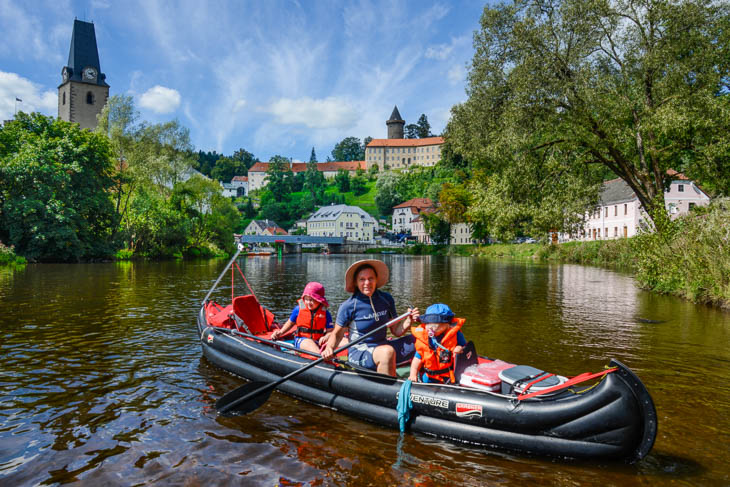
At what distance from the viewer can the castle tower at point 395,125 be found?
520 feet

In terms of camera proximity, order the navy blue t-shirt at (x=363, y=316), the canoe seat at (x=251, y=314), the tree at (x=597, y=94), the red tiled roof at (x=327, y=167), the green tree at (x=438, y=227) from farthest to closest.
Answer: the red tiled roof at (x=327, y=167) < the green tree at (x=438, y=227) < the tree at (x=597, y=94) < the canoe seat at (x=251, y=314) < the navy blue t-shirt at (x=363, y=316)

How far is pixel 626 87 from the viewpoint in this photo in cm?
1598

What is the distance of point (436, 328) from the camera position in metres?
5.16

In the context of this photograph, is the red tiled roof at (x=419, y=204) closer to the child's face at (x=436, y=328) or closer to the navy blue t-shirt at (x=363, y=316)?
the navy blue t-shirt at (x=363, y=316)

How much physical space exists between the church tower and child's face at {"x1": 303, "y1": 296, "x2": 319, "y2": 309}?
255 ft

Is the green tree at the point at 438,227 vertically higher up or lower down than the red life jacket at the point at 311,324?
higher up

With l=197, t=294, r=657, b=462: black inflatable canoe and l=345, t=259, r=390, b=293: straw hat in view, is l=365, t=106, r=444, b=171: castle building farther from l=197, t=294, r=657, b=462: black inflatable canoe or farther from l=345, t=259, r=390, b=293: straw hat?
l=197, t=294, r=657, b=462: black inflatable canoe

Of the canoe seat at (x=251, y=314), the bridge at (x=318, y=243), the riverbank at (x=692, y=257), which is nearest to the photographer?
the canoe seat at (x=251, y=314)

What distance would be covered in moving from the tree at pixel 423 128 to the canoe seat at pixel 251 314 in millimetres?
160748

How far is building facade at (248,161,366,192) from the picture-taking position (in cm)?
15062

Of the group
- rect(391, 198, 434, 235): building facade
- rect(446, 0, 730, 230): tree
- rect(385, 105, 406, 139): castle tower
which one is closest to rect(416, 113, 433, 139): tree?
rect(385, 105, 406, 139): castle tower

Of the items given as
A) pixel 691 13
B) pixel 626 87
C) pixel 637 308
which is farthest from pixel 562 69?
pixel 637 308

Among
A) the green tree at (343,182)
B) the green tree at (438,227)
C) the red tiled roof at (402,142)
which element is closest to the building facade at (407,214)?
the green tree at (438,227)

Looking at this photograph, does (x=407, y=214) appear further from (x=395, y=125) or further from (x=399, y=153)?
(x=395, y=125)
